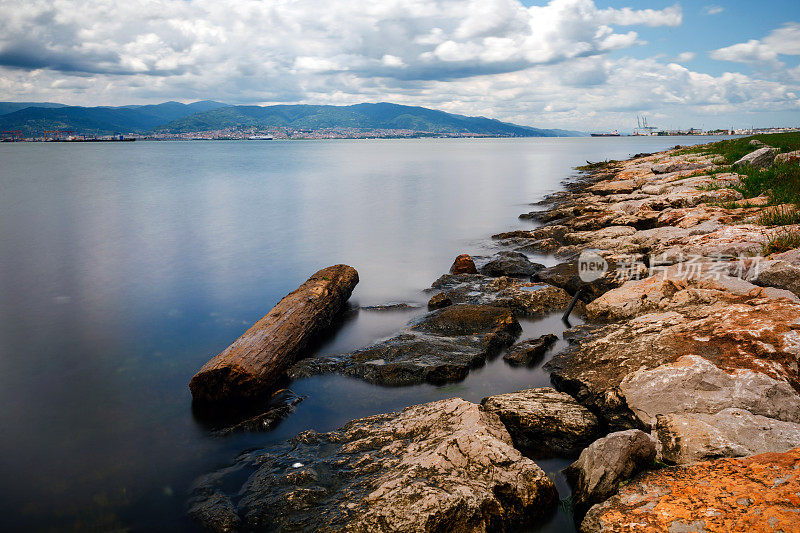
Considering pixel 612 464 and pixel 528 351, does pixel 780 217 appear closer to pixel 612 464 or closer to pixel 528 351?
pixel 528 351

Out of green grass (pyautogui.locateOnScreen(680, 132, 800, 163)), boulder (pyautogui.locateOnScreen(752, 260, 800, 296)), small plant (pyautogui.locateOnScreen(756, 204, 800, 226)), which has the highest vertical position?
green grass (pyautogui.locateOnScreen(680, 132, 800, 163))

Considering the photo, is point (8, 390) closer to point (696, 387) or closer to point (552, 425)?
point (552, 425)

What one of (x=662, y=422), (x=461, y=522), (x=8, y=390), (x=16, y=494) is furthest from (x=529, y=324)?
(x=8, y=390)

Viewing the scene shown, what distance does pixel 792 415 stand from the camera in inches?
226

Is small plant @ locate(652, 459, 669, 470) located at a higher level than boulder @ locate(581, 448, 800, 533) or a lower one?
lower

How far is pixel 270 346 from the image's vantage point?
9672 millimetres

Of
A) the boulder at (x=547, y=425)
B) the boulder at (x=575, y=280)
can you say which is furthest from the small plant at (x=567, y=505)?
the boulder at (x=575, y=280)

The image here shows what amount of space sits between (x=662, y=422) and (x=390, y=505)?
12.0 feet

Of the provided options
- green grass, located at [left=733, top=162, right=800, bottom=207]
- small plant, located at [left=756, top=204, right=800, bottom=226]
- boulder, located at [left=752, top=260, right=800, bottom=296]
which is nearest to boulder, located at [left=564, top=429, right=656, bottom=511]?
boulder, located at [left=752, top=260, right=800, bottom=296]

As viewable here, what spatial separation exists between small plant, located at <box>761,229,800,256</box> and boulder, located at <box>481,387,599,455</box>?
6708 mm

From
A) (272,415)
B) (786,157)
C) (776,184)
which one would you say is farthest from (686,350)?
(786,157)

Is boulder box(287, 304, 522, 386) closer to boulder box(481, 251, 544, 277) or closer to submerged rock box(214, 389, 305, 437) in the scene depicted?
submerged rock box(214, 389, 305, 437)

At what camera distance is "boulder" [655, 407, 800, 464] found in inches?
204

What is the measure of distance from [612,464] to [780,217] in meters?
11.0
